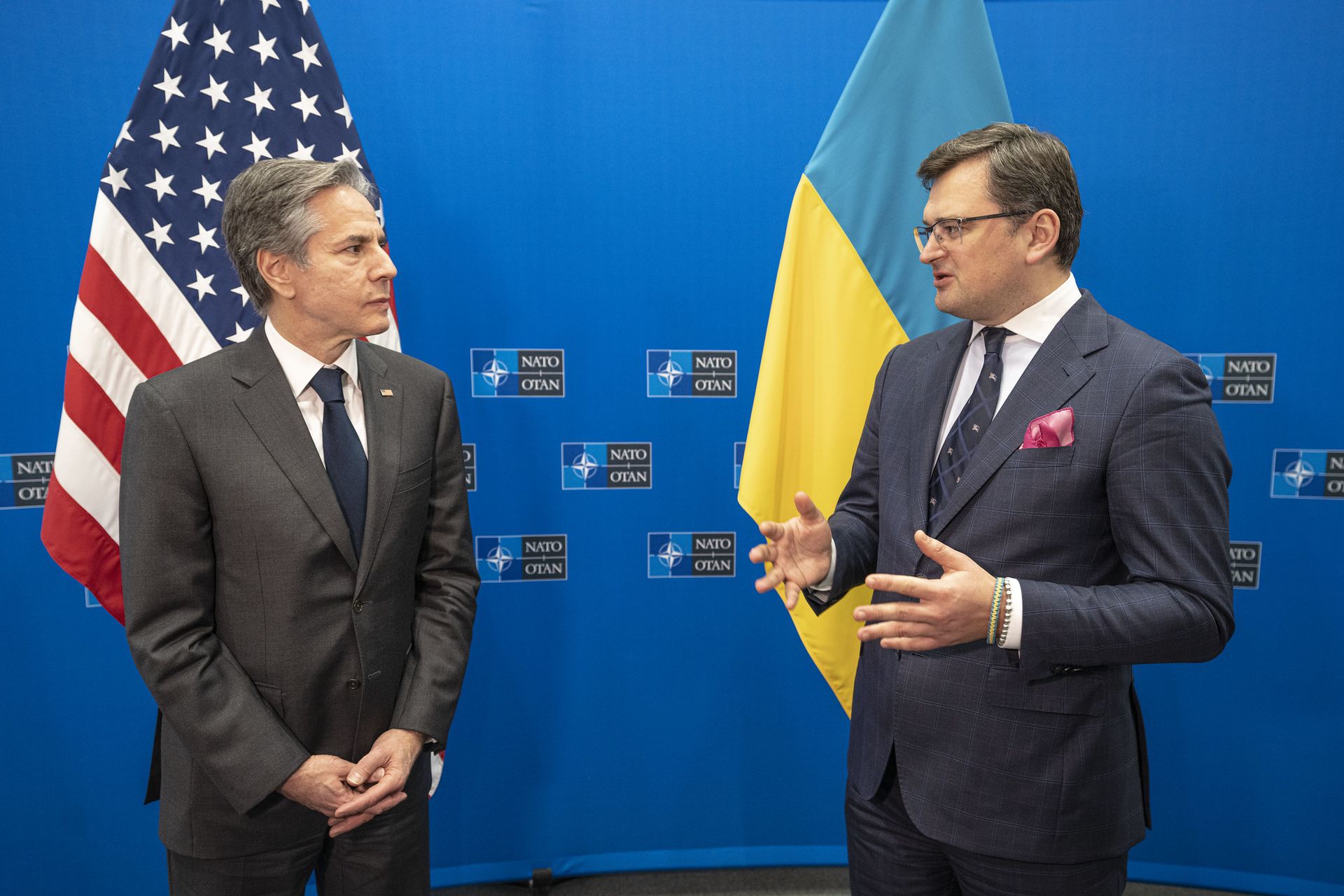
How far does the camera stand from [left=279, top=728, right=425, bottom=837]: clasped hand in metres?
1.58

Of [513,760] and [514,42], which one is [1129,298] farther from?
[513,760]

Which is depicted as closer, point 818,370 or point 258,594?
point 258,594

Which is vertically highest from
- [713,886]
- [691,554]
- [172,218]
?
[172,218]

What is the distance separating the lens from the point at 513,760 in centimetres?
309

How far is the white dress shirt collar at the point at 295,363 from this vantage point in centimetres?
169

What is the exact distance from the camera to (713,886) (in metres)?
3.12

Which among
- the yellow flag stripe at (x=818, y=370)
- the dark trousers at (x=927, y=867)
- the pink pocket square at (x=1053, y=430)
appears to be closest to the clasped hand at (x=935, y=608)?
the pink pocket square at (x=1053, y=430)

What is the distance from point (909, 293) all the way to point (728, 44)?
3.69ft

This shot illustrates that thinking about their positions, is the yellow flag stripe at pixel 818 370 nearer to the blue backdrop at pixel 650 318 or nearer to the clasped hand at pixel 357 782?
the blue backdrop at pixel 650 318

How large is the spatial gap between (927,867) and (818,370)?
1279mm

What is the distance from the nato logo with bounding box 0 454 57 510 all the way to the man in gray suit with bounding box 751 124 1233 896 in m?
2.39

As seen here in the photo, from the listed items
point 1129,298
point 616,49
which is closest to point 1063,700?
point 1129,298

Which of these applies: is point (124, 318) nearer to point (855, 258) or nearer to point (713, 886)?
point (855, 258)

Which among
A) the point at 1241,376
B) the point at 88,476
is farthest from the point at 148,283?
the point at 1241,376
